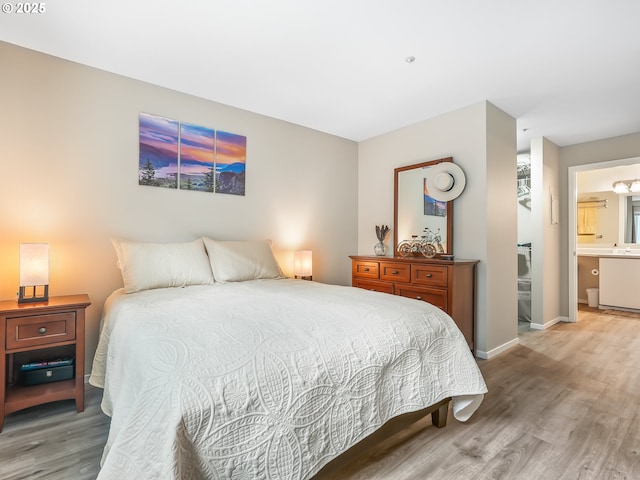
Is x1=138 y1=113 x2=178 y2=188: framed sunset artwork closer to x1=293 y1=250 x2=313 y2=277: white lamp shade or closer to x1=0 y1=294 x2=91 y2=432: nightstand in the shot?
x1=0 y1=294 x2=91 y2=432: nightstand

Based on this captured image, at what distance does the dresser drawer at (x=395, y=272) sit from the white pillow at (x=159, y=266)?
1.84 m

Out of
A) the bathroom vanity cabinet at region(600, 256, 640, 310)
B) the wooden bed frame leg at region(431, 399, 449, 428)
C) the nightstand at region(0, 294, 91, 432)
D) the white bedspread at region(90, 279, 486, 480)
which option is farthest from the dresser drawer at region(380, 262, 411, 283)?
the bathroom vanity cabinet at region(600, 256, 640, 310)

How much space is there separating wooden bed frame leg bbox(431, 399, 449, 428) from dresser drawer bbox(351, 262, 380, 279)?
73.6 inches

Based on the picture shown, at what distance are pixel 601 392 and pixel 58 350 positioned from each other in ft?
13.2

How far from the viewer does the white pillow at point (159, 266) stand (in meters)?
2.38

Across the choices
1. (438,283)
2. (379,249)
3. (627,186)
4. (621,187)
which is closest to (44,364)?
(438,283)

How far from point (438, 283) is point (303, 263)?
1.42 m

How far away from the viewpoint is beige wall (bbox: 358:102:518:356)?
316 centimetres

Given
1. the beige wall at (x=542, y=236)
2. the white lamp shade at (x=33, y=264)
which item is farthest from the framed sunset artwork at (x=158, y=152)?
the beige wall at (x=542, y=236)

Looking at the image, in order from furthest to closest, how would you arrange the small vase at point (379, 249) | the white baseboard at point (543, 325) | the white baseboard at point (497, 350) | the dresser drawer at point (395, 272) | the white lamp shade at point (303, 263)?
the white baseboard at point (543, 325), the small vase at point (379, 249), the white lamp shade at point (303, 263), the dresser drawer at point (395, 272), the white baseboard at point (497, 350)

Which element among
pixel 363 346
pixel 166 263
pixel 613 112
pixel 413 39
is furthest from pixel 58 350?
pixel 613 112

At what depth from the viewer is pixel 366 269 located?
383cm

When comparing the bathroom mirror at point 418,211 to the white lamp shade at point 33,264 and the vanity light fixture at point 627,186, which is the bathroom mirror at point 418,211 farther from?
the vanity light fixture at point 627,186

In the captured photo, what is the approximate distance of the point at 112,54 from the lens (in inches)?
96.0
